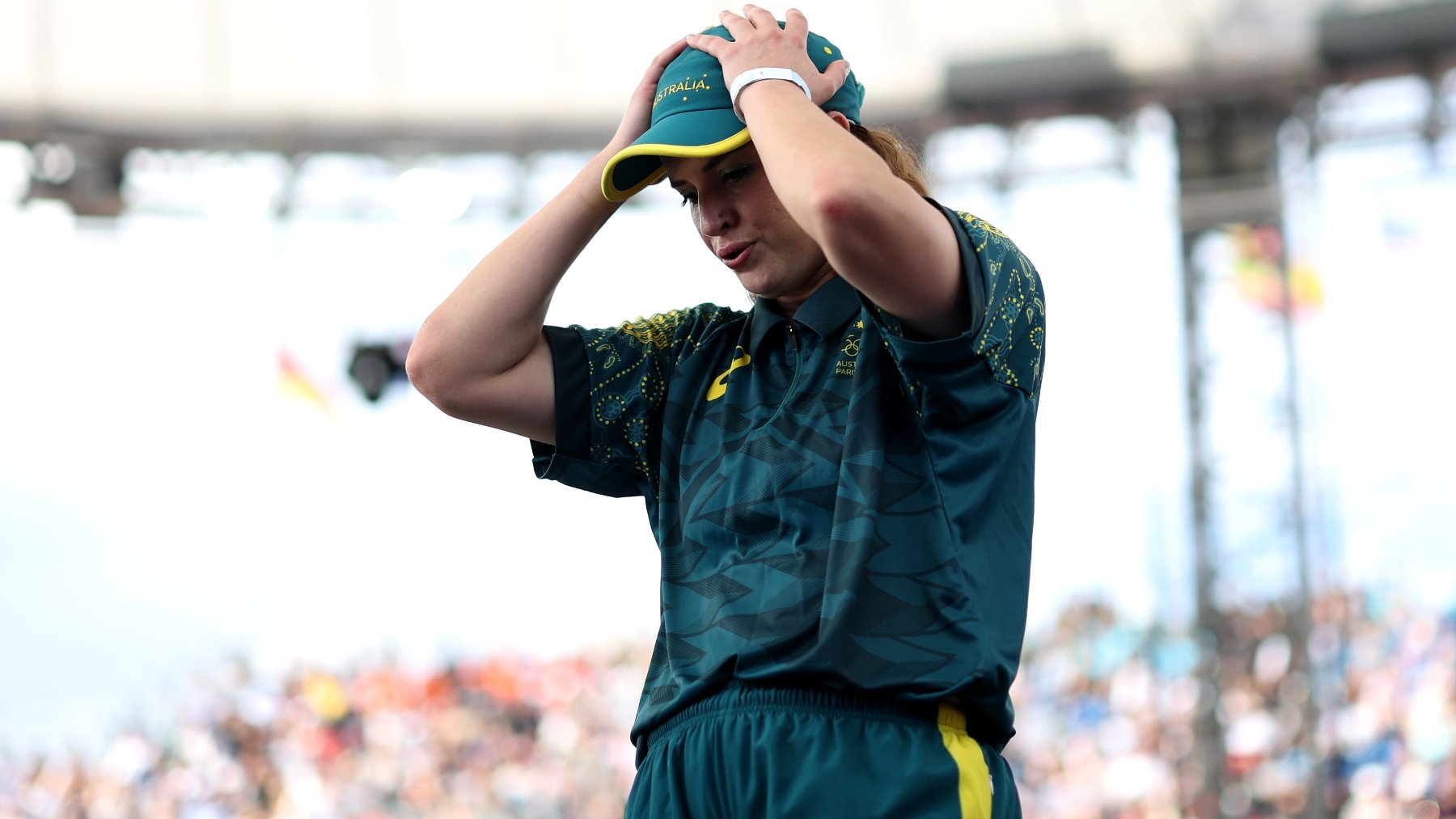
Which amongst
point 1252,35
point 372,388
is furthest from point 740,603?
point 372,388

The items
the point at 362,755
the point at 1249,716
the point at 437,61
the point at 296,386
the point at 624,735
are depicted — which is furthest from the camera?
the point at 362,755

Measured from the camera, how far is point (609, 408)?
1485 mm

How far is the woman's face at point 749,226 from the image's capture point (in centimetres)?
137

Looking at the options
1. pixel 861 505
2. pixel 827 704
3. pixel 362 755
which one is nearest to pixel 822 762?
pixel 827 704

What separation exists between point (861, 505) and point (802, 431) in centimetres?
10

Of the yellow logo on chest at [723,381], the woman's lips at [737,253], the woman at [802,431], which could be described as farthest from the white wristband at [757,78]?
the yellow logo on chest at [723,381]

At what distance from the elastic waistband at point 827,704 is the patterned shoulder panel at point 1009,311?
0.28 m

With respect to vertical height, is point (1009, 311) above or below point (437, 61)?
below

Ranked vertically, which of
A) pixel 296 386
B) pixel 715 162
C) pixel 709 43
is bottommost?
pixel 715 162

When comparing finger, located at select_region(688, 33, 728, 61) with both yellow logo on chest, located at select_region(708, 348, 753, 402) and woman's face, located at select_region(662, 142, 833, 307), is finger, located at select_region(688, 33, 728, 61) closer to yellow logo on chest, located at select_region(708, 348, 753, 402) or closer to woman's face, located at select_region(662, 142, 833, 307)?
Answer: woman's face, located at select_region(662, 142, 833, 307)

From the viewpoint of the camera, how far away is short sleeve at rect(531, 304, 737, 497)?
4.87ft

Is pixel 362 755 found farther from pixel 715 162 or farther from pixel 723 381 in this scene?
pixel 715 162

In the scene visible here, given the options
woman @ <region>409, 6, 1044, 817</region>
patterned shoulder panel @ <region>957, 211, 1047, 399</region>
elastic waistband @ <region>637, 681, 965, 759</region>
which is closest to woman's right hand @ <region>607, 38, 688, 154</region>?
woman @ <region>409, 6, 1044, 817</region>

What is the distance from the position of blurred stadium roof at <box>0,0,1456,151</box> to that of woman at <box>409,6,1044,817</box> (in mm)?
6266
